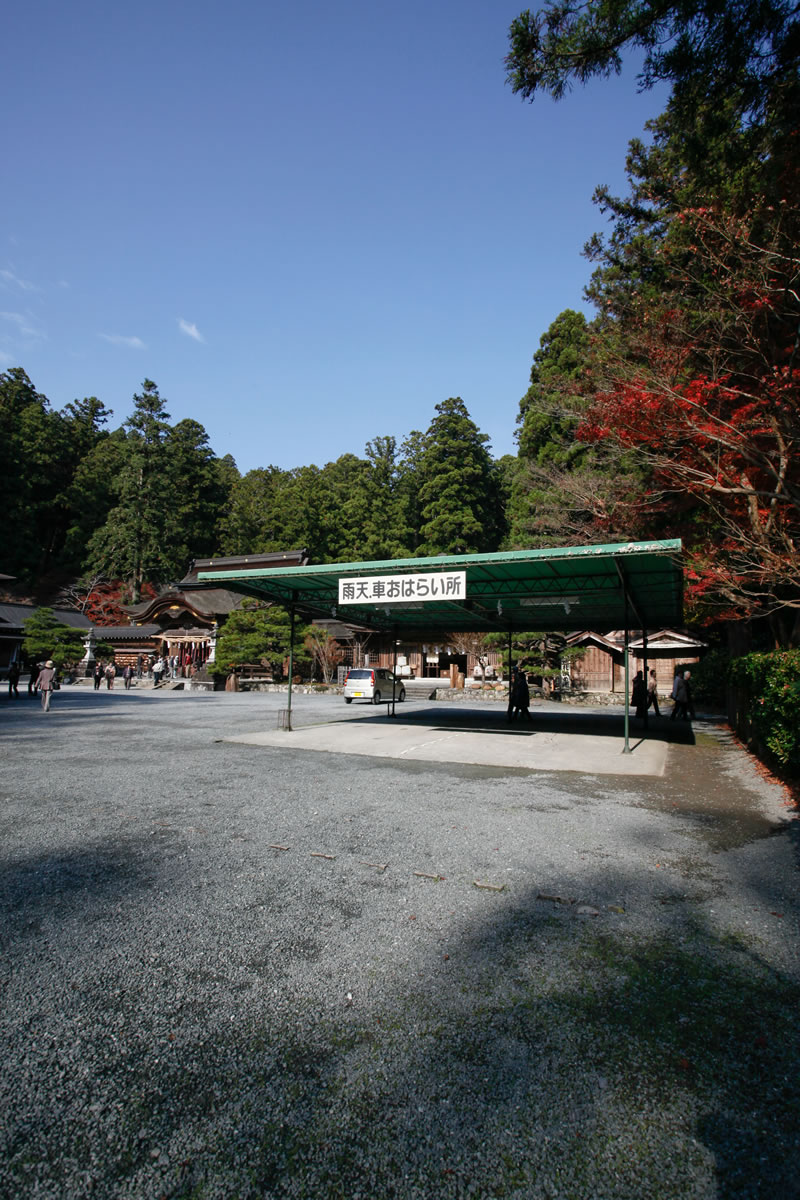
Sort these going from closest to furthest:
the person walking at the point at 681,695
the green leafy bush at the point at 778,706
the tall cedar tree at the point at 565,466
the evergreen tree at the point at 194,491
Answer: the green leafy bush at the point at 778,706 → the tall cedar tree at the point at 565,466 → the person walking at the point at 681,695 → the evergreen tree at the point at 194,491

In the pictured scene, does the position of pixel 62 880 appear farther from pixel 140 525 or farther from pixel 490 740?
pixel 140 525

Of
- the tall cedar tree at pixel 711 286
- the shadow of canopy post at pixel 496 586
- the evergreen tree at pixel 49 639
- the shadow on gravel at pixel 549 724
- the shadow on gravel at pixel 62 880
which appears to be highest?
the tall cedar tree at pixel 711 286

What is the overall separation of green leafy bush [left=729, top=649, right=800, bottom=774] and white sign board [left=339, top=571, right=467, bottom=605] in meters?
4.90

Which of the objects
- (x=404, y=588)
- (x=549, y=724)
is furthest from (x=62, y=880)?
(x=549, y=724)

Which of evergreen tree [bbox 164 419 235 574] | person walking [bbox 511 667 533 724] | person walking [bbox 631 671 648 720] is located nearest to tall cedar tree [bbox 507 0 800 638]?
person walking [bbox 631 671 648 720]

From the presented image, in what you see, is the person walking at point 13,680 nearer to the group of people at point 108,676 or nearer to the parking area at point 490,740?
the group of people at point 108,676

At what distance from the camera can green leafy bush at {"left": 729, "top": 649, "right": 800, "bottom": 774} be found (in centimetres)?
718

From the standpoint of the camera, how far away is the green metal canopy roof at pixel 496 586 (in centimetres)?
1062

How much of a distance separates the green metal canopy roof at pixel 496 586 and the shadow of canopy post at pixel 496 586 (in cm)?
2

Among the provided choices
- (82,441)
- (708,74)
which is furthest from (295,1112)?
(82,441)

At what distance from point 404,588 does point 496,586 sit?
3.57m

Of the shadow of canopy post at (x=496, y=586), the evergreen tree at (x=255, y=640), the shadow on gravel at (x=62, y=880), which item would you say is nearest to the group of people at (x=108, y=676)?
the evergreen tree at (x=255, y=640)

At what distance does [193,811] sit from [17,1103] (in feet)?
13.0

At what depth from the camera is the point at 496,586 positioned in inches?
557
